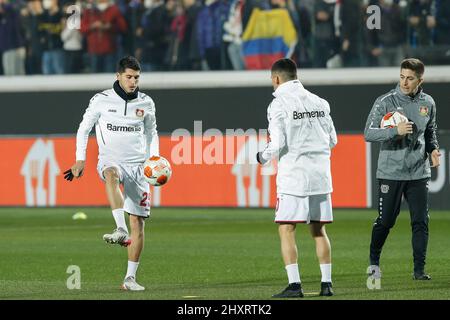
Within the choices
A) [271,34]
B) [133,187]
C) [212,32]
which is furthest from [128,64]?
[212,32]

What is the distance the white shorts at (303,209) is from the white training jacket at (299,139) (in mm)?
56

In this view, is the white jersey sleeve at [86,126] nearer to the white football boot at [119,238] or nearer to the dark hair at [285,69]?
the white football boot at [119,238]

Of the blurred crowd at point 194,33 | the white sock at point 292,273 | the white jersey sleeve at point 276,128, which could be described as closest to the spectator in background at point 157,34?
the blurred crowd at point 194,33

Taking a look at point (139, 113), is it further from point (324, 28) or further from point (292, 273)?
point (324, 28)

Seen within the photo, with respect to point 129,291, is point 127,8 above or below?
above

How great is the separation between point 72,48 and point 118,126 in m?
16.6

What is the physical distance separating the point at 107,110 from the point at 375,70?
49.3ft

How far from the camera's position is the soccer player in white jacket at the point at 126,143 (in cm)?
1262

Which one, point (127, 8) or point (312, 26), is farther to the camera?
point (127, 8)
